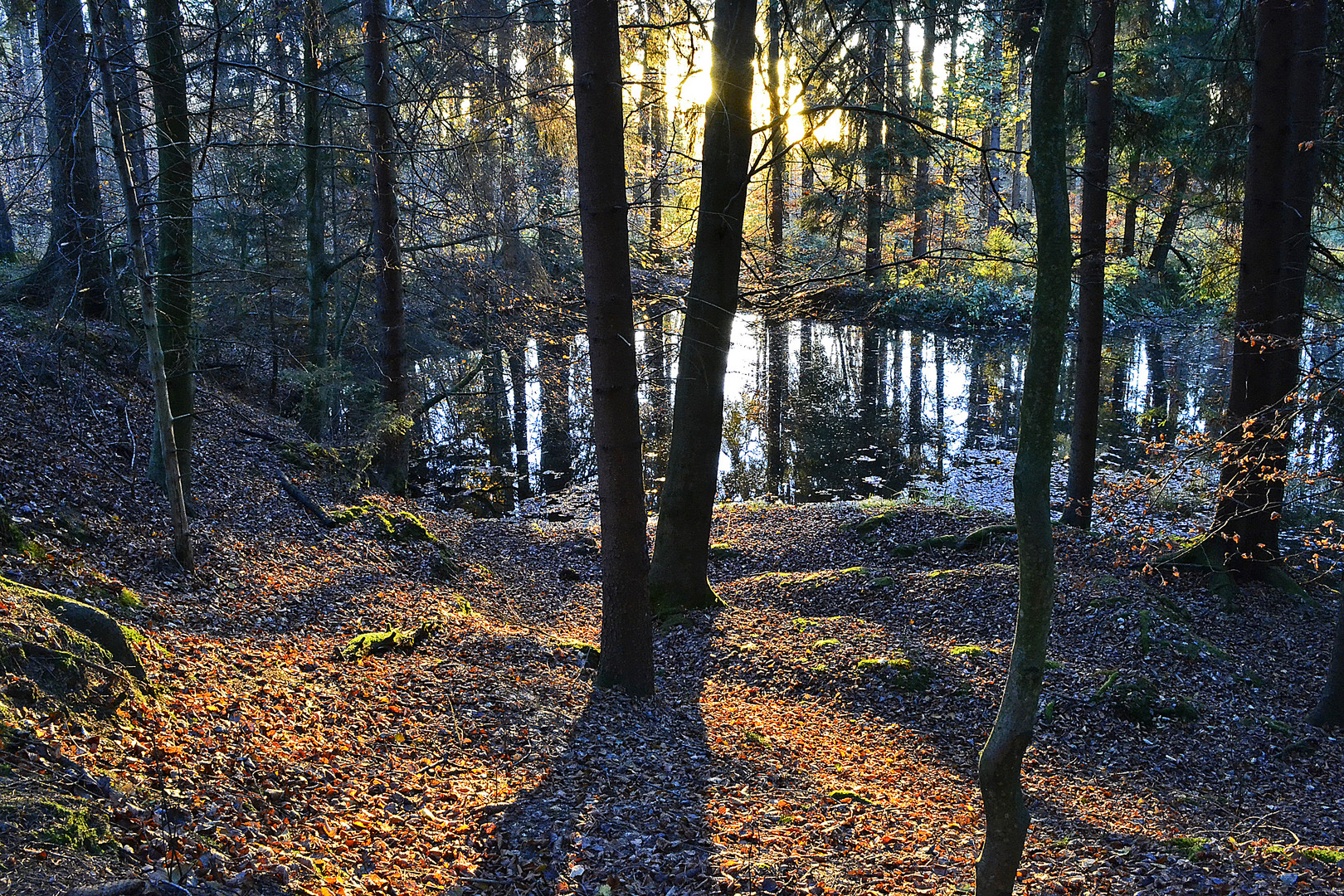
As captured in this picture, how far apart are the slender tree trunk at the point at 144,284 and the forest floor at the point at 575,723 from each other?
444mm

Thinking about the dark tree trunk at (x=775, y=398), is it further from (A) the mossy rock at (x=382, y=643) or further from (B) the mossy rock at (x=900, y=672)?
(A) the mossy rock at (x=382, y=643)

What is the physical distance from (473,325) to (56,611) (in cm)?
1281

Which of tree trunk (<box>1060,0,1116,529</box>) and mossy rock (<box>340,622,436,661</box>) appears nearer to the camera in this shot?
mossy rock (<box>340,622,436,661</box>)

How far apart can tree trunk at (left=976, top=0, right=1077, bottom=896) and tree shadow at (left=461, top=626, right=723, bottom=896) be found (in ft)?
5.44

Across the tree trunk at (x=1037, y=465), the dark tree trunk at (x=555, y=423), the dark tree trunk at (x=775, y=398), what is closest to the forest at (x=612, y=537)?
the tree trunk at (x=1037, y=465)

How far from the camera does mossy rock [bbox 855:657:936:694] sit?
7703mm

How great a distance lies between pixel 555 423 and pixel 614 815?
1663 centimetres

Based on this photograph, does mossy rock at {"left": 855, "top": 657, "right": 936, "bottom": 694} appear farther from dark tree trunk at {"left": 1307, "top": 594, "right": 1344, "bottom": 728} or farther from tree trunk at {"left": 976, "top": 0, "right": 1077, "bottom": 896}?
tree trunk at {"left": 976, "top": 0, "right": 1077, "bottom": 896}

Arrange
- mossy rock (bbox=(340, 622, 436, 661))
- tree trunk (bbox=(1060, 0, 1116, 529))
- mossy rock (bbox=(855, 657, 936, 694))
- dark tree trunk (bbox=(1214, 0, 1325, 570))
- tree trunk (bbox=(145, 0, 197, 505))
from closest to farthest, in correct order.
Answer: mossy rock (bbox=(340, 622, 436, 661))
tree trunk (bbox=(145, 0, 197, 505))
mossy rock (bbox=(855, 657, 936, 694))
dark tree trunk (bbox=(1214, 0, 1325, 570))
tree trunk (bbox=(1060, 0, 1116, 529))

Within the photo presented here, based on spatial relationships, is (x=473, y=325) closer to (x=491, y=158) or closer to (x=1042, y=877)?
(x=491, y=158)

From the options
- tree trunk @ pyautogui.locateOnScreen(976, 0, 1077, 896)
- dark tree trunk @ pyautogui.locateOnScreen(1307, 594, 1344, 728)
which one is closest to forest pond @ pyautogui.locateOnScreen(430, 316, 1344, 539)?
dark tree trunk @ pyautogui.locateOnScreen(1307, 594, 1344, 728)

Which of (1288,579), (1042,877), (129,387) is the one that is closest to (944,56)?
(1288,579)

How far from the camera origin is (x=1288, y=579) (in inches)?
381

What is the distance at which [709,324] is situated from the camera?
8133mm
